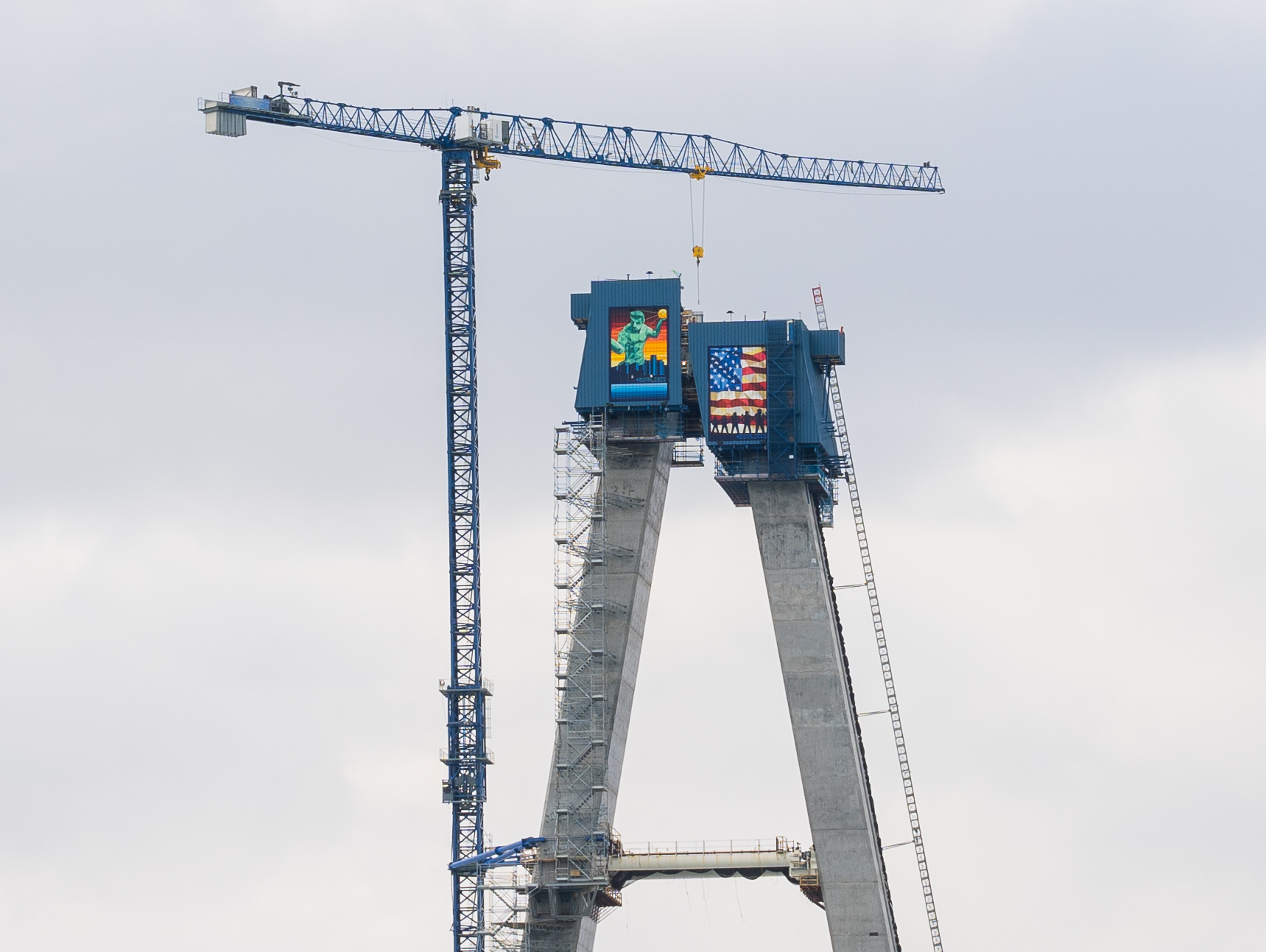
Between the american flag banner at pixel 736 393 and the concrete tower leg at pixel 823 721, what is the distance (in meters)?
3.06

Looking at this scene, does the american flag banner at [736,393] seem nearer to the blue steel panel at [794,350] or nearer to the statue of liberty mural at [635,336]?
the blue steel panel at [794,350]

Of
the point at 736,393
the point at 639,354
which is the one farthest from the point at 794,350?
the point at 639,354

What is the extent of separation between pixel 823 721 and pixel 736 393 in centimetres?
1714

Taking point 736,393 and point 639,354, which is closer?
point 736,393

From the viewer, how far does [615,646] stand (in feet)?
641

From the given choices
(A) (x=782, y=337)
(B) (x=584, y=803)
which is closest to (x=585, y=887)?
(B) (x=584, y=803)

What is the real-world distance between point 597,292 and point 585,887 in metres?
30.6

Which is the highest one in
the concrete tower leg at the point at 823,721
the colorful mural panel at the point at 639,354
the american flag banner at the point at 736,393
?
the colorful mural panel at the point at 639,354

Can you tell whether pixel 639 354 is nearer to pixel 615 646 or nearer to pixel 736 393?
pixel 736 393

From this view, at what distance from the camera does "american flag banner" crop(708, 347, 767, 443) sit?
194 metres

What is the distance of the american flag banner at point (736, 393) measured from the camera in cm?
19400

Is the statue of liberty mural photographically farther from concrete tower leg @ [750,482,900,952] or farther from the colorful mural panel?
concrete tower leg @ [750,482,900,952]

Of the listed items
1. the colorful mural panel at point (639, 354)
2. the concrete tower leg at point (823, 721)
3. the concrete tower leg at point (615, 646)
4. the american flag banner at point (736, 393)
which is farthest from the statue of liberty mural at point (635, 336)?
the concrete tower leg at point (823, 721)

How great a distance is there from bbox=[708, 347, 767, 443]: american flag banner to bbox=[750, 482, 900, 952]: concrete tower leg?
10.0ft
